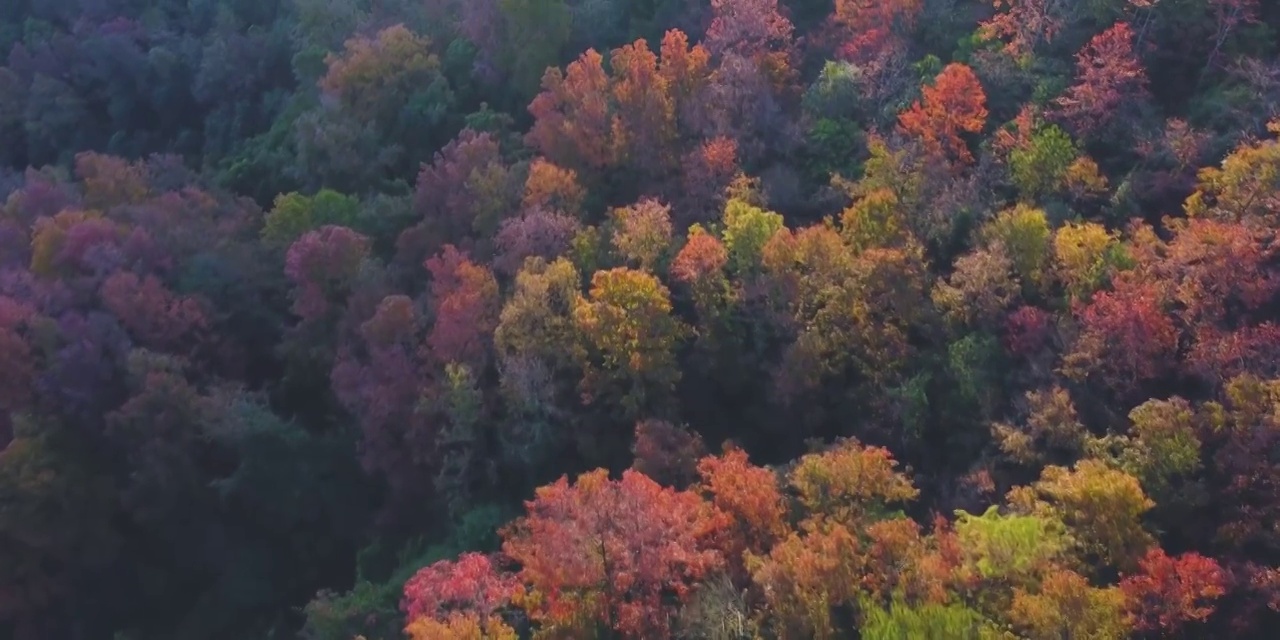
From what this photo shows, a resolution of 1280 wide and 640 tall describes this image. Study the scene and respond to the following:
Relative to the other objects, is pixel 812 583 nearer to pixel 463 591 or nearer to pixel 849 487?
pixel 849 487

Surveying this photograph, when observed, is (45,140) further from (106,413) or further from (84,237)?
(106,413)

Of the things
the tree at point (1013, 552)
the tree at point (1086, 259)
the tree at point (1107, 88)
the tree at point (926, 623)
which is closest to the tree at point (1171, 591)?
the tree at point (1013, 552)

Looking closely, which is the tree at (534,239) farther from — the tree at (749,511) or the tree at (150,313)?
the tree at (150,313)

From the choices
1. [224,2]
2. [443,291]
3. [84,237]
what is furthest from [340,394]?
[224,2]

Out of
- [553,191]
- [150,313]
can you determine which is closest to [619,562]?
[553,191]

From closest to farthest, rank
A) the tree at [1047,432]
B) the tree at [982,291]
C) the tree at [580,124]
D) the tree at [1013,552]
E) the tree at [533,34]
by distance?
the tree at [1013,552] → the tree at [1047,432] → the tree at [982,291] → the tree at [580,124] → the tree at [533,34]

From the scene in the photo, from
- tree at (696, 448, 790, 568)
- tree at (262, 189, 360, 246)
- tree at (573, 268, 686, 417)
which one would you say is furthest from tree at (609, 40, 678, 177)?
tree at (696, 448, 790, 568)

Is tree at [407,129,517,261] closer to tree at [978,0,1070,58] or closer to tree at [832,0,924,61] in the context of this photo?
tree at [832,0,924,61]
